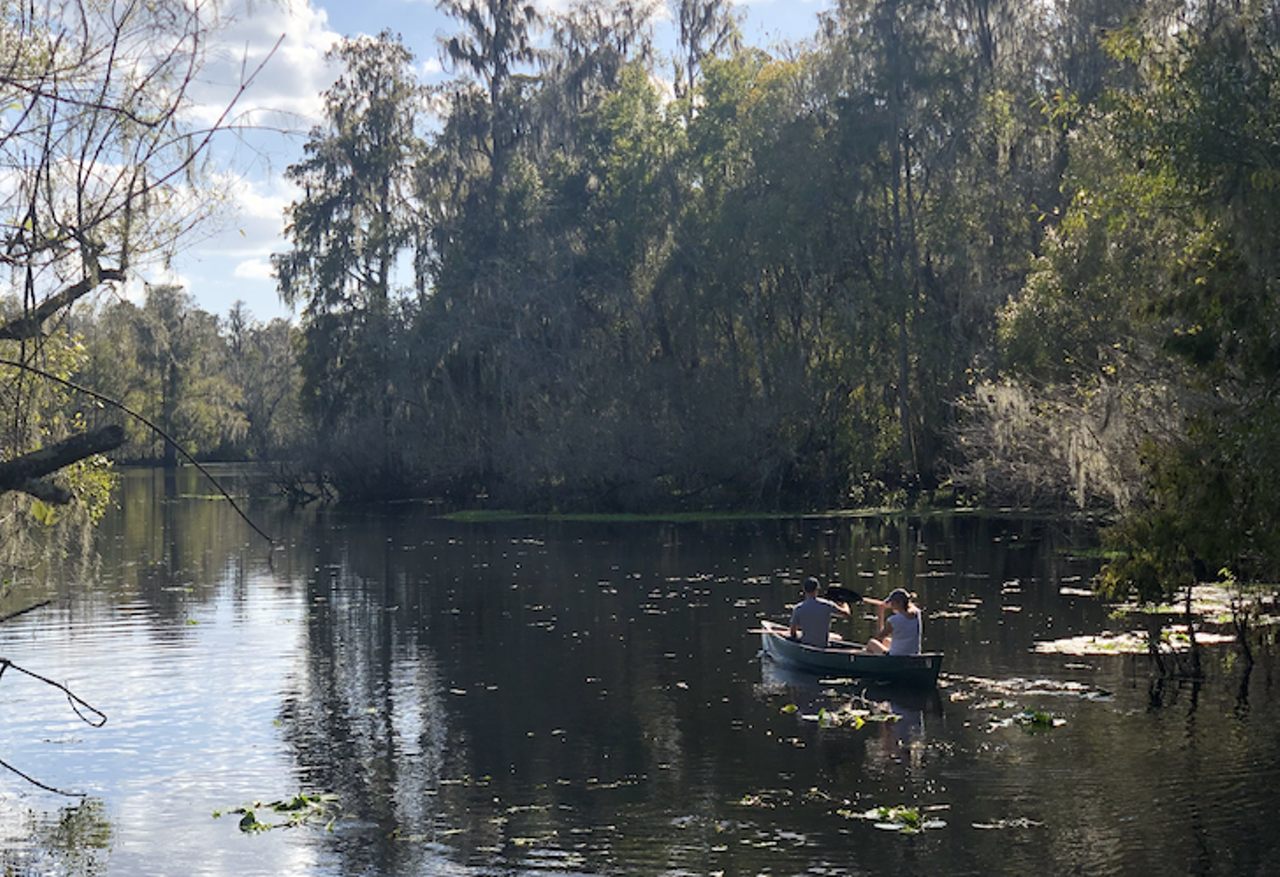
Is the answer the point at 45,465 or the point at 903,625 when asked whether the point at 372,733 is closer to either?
the point at 903,625

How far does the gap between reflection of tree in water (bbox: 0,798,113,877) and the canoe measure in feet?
31.6

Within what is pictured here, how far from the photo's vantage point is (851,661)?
19.8m

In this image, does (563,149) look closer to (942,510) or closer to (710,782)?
(942,510)

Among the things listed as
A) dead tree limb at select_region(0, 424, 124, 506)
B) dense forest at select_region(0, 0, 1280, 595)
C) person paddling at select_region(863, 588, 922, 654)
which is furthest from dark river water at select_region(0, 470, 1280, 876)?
dense forest at select_region(0, 0, 1280, 595)

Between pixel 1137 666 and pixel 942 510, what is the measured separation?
86.9 ft

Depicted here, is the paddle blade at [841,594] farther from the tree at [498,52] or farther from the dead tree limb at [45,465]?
the tree at [498,52]

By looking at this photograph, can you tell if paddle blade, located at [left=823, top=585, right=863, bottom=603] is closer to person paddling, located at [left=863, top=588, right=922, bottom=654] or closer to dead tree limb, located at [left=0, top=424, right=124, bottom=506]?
person paddling, located at [left=863, top=588, right=922, bottom=654]

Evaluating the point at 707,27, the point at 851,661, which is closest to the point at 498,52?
the point at 707,27

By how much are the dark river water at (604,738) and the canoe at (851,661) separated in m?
0.28

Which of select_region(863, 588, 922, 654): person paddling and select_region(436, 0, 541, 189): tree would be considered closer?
select_region(863, 588, 922, 654): person paddling

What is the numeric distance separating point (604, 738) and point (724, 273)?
120 feet

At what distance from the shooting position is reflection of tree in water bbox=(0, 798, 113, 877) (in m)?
12.5

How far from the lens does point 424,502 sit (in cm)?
6166

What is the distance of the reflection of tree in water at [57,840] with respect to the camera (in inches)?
491
